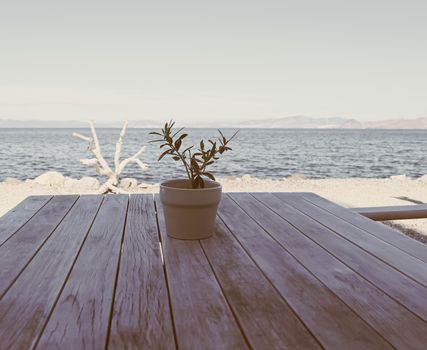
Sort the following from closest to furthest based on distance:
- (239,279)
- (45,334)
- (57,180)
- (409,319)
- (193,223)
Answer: (45,334) → (409,319) → (239,279) → (193,223) → (57,180)

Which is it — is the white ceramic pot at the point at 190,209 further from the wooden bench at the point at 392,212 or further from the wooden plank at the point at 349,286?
the wooden bench at the point at 392,212

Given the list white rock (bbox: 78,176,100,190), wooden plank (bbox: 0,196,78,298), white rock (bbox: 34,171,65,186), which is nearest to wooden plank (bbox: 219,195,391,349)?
wooden plank (bbox: 0,196,78,298)

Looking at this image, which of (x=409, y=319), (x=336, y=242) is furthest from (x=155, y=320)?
(x=336, y=242)

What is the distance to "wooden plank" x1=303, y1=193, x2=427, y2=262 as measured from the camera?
1.54 m

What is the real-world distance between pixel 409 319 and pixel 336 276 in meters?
0.29

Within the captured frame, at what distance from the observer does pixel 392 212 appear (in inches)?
118

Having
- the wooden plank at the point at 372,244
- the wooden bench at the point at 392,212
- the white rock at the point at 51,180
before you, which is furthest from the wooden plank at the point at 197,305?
the white rock at the point at 51,180

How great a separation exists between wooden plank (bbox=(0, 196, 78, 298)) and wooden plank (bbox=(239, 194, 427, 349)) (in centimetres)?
95

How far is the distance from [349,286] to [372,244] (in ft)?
1.59

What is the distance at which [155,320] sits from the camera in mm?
967

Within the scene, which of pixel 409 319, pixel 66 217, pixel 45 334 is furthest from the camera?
pixel 66 217

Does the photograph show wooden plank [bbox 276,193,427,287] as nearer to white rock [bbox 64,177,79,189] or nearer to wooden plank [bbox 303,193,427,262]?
wooden plank [bbox 303,193,427,262]

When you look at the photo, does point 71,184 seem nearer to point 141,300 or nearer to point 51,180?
point 51,180

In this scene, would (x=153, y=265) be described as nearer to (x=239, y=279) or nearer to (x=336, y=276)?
(x=239, y=279)
